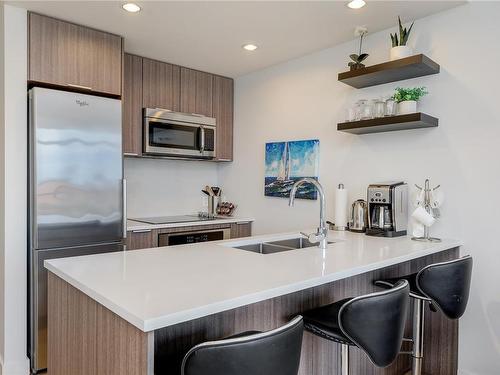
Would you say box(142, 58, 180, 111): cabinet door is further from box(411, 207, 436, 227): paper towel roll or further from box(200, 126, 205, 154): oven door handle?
box(411, 207, 436, 227): paper towel roll

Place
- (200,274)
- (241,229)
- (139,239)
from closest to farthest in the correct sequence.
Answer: (200,274), (139,239), (241,229)

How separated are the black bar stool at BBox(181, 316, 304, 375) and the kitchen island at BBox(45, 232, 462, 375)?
11 cm

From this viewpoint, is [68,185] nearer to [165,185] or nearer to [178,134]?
[178,134]

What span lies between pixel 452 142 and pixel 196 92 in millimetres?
2555

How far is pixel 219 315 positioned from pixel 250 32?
2263 millimetres

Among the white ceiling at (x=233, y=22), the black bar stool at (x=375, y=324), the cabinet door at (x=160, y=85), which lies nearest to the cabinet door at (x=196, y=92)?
the cabinet door at (x=160, y=85)

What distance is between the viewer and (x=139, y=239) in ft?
10.7

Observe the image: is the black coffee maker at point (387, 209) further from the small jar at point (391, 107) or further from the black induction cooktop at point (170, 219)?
the black induction cooktop at point (170, 219)

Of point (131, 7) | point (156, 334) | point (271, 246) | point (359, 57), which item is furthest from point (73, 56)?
point (156, 334)

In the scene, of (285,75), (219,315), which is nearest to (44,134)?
(219,315)

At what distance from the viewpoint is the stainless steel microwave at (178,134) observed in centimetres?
363

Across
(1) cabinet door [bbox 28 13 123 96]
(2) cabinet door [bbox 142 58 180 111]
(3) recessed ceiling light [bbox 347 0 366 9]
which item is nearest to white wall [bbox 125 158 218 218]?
(2) cabinet door [bbox 142 58 180 111]
